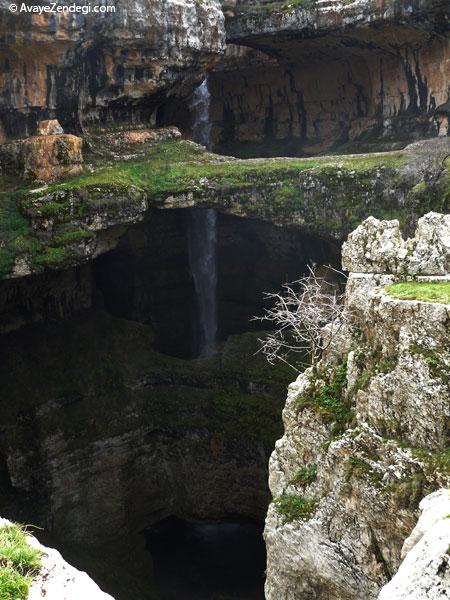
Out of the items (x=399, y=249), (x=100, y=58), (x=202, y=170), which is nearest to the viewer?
(x=399, y=249)

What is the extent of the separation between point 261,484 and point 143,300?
362 inches

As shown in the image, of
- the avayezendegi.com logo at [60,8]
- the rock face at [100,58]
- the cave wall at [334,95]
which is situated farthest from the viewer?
the cave wall at [334,95]

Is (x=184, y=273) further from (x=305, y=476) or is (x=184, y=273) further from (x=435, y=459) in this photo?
(x=435, y=459)

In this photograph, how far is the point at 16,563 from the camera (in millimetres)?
6246

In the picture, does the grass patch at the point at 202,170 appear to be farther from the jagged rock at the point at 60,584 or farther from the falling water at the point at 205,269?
the jagged rock at the point at 60,584

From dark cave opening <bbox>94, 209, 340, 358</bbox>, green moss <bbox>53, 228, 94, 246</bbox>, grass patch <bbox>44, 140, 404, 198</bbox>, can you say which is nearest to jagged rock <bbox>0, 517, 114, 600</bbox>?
green moss <bbox>53, 228, 94, 246</bbox>

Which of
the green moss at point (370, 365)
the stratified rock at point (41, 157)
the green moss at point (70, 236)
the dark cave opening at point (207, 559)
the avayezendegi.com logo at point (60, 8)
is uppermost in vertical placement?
the avayezendegi.com logo at point (60, 8)

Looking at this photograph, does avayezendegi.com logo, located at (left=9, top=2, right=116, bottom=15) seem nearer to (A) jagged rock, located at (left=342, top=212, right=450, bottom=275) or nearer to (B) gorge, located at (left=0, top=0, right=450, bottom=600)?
(B) gorge, located at (left=0, top=0, right=450, bottom=600)

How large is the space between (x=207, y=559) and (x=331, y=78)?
67.5 feet

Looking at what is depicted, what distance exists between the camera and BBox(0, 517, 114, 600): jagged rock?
5.93 m

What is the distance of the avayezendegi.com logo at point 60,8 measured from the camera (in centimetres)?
1820

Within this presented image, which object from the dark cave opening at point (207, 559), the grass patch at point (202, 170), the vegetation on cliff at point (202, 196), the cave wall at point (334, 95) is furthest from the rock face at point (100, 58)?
the dark cave opening at point (207, 559)

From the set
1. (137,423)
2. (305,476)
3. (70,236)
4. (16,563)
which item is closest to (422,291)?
(305,476)

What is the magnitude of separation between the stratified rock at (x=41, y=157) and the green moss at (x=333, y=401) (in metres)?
12.7
